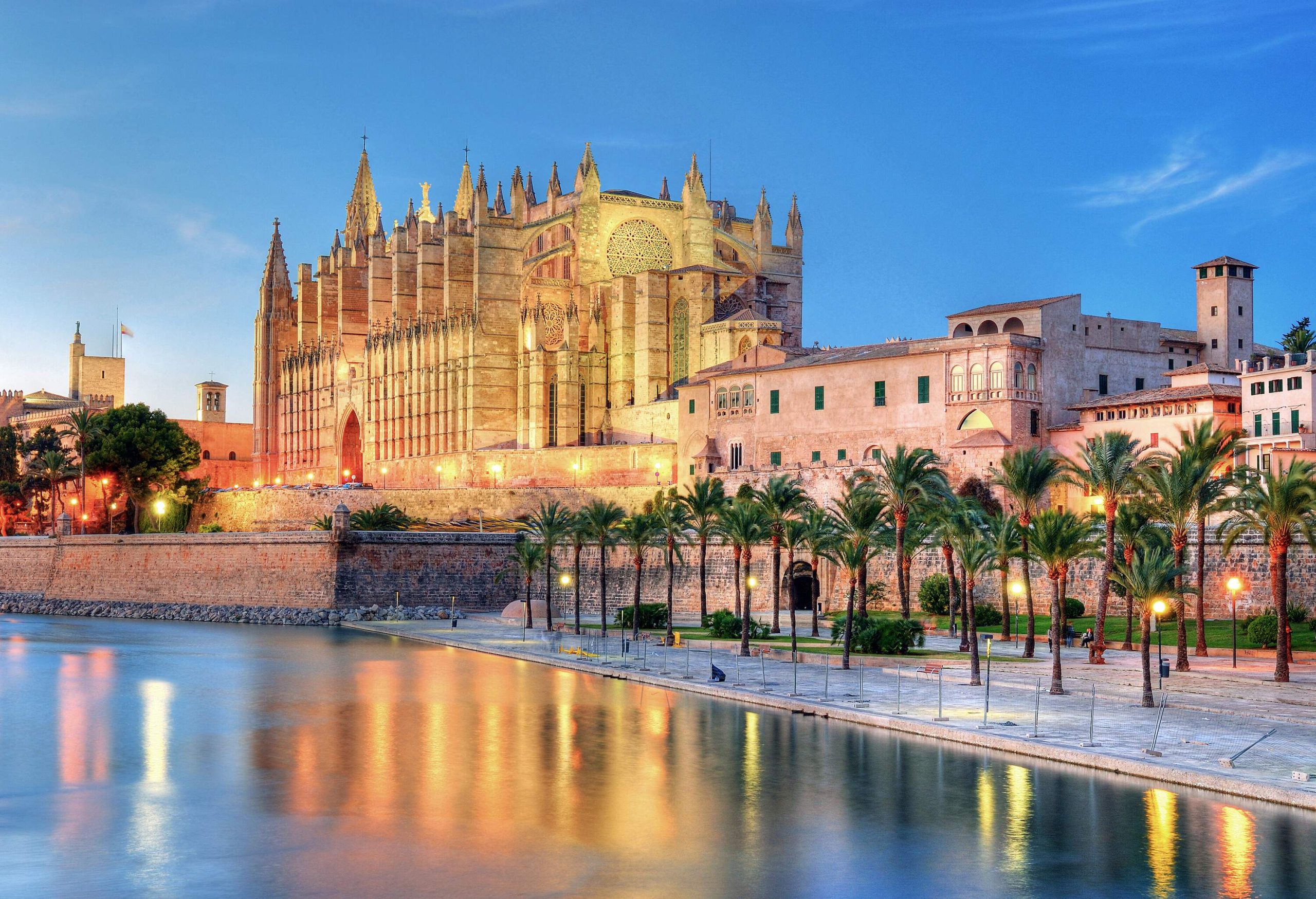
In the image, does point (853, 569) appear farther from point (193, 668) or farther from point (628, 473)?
point (628, 473)

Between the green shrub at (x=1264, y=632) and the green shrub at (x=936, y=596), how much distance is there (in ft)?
38.6

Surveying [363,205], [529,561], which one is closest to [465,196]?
[363,205]

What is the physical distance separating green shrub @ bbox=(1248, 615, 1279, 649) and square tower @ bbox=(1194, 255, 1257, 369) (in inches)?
991

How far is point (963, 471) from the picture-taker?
51.4 metres

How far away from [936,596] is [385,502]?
33970 millimetres

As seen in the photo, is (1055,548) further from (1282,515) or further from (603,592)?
(603,592)

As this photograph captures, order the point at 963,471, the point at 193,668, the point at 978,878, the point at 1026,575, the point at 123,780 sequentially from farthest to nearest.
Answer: the point at 963,471 → the point at 193,668 → the point at 1026,575 → the point at 123,780 → the point at 978,878

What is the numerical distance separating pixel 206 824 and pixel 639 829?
228 inches

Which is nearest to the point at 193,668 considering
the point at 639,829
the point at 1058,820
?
the point at 639,829

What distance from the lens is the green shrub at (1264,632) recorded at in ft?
111

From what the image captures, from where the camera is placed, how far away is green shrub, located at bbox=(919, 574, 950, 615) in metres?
45.3

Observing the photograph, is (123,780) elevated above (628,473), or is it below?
below

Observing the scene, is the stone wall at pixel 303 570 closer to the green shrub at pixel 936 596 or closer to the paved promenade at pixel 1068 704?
the paved promenade at pixel 1068 704

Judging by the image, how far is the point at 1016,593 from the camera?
34531 millimetres
